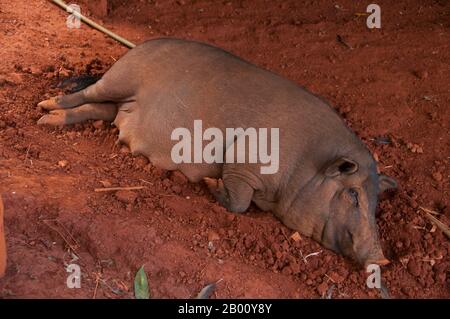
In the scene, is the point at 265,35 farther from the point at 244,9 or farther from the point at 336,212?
the point at 336,212

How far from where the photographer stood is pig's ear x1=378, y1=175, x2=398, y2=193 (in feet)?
14.0

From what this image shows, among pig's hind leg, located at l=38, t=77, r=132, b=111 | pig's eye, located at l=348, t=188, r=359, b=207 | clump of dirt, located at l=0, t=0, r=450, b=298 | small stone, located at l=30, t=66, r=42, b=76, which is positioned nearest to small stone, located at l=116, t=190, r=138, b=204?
clump of dirt, located at l=0, t=0, r=450, b=298

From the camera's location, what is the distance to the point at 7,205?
374cm

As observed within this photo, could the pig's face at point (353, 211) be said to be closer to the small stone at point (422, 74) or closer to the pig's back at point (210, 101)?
the pig's back at point (210, 101)

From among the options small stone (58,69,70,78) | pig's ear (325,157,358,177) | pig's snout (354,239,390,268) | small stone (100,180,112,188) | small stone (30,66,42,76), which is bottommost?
pig's snout (354,239,390,268)

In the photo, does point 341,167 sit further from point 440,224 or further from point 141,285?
point 141,285

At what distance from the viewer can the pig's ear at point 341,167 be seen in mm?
3904

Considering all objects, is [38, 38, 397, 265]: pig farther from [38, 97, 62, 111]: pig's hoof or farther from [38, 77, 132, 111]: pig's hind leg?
[38, 97, 62, 111]: pig's hoof

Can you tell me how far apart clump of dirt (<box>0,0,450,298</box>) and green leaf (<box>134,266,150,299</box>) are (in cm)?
4

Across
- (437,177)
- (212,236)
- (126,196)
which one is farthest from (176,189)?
(437,177)

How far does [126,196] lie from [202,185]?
0.65m

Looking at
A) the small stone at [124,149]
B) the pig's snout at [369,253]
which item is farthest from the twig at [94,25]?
the pig's snout at [369,253]
